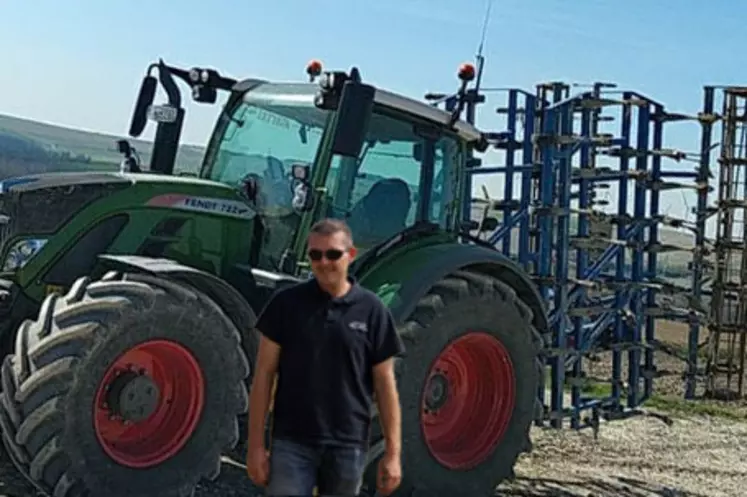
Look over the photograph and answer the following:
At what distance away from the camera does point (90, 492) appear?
5195 mm

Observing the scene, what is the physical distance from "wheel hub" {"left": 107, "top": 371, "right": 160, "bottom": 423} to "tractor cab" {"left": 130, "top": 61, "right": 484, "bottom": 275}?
44.9 inches

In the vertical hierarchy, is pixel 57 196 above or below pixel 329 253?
above

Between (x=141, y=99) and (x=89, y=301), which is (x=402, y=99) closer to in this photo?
(x=141, y=99)

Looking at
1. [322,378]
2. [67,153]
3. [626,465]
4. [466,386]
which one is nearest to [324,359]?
[322,378]

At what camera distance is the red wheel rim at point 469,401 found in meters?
6.65

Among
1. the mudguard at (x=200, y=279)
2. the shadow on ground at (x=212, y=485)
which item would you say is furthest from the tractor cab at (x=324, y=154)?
the shadow on ground at (x=212, y=485)

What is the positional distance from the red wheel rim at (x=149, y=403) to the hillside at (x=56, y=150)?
192 centimetres

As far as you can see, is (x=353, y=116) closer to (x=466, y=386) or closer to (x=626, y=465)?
(x=466, y=386)

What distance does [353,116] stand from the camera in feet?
19.0

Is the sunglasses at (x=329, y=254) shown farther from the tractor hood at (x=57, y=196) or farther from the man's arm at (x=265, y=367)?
the tractor hood at (x=57, y=196)

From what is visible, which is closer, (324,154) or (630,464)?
(324,154)

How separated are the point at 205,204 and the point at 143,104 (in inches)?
52.0

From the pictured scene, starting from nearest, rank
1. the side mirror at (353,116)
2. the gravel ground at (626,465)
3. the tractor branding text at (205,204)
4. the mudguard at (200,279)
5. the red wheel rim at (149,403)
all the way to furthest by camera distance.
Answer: the red wheel rim at (149,403)
the mudguard at (200,279)
the side mirror at (353,116)
the tractor branding text at (205,204)
the gravel ground at (626,465)

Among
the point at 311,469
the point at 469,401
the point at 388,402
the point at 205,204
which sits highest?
the point at 205,204
